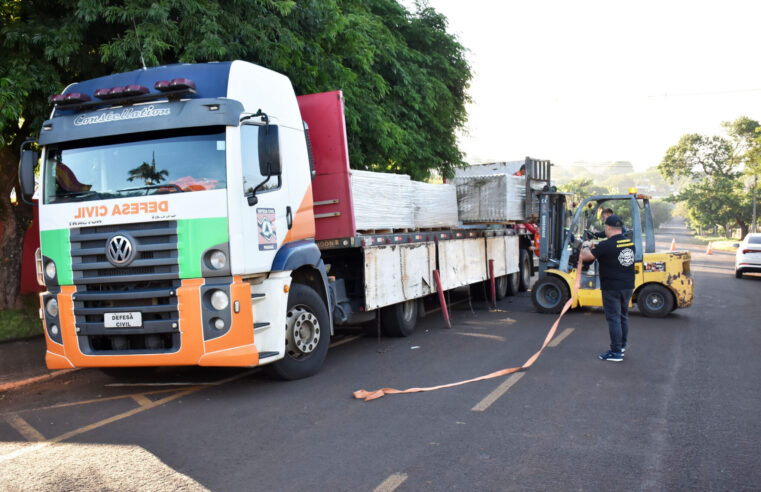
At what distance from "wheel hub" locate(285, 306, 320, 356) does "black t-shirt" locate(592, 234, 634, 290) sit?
12.6 feet

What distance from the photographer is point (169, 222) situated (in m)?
6.21

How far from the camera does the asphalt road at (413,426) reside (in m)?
4.44

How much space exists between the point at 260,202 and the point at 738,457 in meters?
4.80

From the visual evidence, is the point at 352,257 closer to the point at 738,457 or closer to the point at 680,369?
the point at 680,369

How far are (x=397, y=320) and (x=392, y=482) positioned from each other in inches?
234

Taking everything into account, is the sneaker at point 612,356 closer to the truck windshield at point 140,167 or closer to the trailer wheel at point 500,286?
the truck windshield at point 140,167

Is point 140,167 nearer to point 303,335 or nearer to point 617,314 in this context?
point 303,335

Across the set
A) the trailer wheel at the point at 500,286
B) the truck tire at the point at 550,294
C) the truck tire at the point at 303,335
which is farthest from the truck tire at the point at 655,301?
the truck tire at the point at 303,335

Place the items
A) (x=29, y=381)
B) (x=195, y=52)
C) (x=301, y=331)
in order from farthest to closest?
(x=195, y=52), (x=29, y=381), (x=301, y=331)

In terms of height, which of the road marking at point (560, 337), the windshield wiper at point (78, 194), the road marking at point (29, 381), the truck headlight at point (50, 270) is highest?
the windshield wiper at point (78, 194)

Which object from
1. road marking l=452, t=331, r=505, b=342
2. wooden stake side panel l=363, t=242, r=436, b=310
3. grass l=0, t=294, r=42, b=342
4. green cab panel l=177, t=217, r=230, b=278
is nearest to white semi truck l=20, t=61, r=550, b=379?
green cab panel l=177, t=217, r=230, b=278

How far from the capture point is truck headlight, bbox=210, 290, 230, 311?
245 inches

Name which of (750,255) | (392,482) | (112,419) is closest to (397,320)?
(112,419)

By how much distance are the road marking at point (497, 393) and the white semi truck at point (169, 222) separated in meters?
2.16
